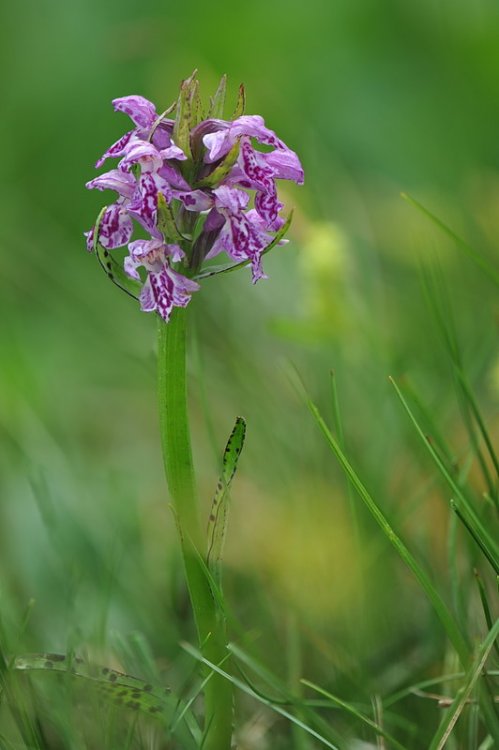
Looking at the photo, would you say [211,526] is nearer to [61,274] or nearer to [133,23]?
[61,274]

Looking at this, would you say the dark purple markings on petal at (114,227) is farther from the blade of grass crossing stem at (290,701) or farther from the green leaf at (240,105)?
the blade of grass crossing stem at (290,701)

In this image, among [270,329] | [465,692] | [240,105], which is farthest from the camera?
[270,329]

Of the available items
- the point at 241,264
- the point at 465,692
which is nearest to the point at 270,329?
the point at 241,264

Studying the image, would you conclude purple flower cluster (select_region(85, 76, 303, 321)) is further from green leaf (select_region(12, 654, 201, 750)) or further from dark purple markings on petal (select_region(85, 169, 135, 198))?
green leaf (select_region(12, 654, 201, 750))

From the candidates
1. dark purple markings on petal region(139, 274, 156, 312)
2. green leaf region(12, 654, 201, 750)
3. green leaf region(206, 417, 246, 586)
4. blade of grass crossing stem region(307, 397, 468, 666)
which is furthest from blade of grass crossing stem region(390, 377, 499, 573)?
green leaf region(12, 654, 201, 750)

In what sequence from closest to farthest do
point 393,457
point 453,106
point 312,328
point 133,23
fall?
point 393,457 < point 312,328 < point 453,106 < point 133,23

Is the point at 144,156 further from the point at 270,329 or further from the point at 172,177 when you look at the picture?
the point at 270,329

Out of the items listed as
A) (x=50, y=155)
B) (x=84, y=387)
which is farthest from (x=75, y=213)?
(x=84, y=387)
